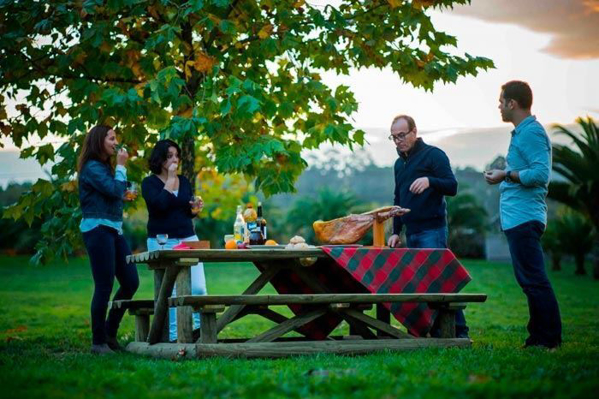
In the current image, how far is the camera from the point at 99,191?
8.10m

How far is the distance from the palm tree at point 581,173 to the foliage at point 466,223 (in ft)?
41.7

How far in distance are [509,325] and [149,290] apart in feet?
41.9

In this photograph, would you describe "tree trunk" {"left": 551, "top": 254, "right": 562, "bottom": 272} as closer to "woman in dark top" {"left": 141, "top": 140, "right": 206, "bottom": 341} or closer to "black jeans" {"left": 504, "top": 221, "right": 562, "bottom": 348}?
"black jeans" {"left": 504, "top": 221, "right": 562, "bottom": 348}

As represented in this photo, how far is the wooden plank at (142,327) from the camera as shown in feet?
29.9

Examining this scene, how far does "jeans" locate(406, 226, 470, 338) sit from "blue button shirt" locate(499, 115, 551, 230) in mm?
795

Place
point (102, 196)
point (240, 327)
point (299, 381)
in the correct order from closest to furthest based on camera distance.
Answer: point (299, 381), point (102, 196), point (240, 327)

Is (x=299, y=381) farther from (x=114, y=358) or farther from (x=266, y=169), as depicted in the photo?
(x=266, y=169)

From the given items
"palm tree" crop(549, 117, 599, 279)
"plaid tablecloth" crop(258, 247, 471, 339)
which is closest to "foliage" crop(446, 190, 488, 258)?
"palm tree" crop(549, 117, 599, 279)

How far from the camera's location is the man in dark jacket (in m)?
8.36

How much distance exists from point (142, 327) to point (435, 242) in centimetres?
313

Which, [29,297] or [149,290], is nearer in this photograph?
[29,297]

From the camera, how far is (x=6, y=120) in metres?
10.6

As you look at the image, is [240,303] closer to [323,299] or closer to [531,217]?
[323,299]

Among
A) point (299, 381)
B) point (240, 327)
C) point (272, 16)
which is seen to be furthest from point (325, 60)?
point (299, 381)
